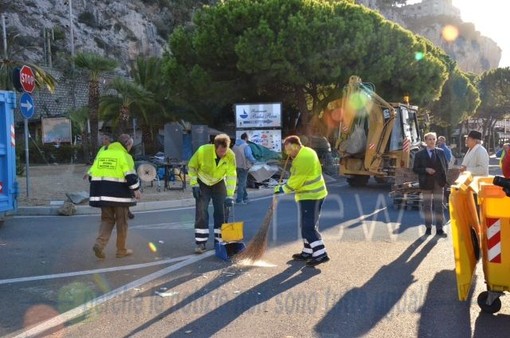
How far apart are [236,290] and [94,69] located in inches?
915

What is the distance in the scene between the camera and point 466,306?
16.1 ft

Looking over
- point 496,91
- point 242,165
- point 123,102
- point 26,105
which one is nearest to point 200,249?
point 242,165

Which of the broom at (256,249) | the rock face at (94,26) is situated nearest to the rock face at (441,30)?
the rock face at (94,26)

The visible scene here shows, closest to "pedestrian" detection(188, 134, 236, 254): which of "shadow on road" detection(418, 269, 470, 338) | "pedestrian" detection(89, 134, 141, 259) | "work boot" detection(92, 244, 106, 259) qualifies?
"pedestrian" detection(89, 134, 141, 259)

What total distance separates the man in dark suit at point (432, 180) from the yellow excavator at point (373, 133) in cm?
696

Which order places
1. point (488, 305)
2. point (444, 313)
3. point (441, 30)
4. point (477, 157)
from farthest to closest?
point (441, 30) → point (477, 157) → point (444, 313) → point (488, 305)

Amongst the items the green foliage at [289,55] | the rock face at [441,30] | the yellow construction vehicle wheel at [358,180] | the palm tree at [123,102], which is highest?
the rock face at [441,30]

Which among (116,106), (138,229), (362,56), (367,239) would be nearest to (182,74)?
(116,106)

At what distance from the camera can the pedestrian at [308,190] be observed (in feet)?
21.6

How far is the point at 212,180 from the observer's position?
283 inches

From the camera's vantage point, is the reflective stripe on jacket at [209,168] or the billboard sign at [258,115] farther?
the billboard sign at [258,115]

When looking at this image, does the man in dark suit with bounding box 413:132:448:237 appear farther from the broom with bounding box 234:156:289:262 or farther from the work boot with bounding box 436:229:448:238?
the broom with bounding box 234:156:289:262

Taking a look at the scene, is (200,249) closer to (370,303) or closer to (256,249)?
(256,249)

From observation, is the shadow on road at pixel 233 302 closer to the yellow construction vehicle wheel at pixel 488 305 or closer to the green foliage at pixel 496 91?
the yellow construction vehicle wheel at pixel 488 305
